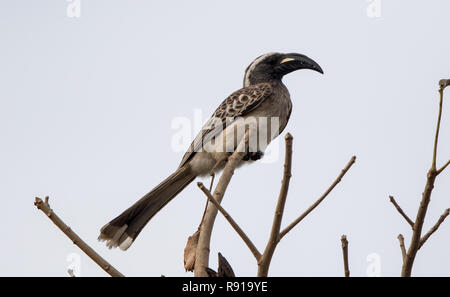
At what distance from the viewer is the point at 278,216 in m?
2.12

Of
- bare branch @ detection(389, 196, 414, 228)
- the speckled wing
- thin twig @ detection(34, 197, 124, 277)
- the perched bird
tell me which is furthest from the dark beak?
thin twig @ detection(34, 197, 124, 277)

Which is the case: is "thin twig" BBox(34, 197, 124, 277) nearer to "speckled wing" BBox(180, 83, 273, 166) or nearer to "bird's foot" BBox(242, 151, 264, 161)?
"speckled wing" BBox(180, 83, 273, 166)

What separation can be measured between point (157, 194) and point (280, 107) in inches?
63.6

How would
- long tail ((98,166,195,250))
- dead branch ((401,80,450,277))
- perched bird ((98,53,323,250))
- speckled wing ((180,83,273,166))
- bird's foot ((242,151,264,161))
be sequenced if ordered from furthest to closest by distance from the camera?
speckled wing ((180,83,273,166)) → bird's foot ((242,151,264,161)) → perched bird ((98,53,323,250)) → long tail ((98,166,195,250)) → dead branch ((401,80,450,277))

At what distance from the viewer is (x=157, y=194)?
4.60 m

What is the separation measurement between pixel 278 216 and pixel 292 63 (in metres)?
4.17

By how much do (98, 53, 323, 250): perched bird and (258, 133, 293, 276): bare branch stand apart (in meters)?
2.21

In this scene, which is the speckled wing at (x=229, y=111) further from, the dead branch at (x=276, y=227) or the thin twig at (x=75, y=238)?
the dead branch at (x=276, y=227)

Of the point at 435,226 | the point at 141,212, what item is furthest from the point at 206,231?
the point at 141,212

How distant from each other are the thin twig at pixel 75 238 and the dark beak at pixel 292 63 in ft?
13.2

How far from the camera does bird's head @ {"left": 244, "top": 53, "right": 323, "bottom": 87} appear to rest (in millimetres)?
6113

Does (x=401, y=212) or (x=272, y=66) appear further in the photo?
(x=272, y=66)

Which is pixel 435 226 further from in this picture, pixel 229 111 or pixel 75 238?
pixel 229 111
